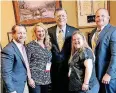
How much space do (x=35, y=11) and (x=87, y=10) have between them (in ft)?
2.67

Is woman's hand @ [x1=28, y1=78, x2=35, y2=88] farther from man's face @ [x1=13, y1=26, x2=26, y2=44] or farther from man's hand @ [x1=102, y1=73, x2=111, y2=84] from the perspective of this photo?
man's hand @ [x1=102, y1=73, x2=111, y2=84]

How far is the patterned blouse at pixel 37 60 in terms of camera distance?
8.15 ft

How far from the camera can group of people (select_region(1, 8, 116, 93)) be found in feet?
7.67

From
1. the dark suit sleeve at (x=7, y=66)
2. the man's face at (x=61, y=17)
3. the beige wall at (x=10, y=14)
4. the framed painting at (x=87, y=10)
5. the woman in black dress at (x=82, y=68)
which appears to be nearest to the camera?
the dark suit sleeve at (x=7, y=66)

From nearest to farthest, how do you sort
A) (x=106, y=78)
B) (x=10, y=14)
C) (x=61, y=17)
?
(x=106, y=78), (x=61, y=17), (x=10, y=14)

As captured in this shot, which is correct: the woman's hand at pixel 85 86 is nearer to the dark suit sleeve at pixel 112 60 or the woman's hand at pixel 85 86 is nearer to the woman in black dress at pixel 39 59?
the dark suit sleeve at pixel 112 60

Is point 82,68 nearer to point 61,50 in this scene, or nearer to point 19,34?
point 61,50

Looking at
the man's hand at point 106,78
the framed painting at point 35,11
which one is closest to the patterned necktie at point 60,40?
the man's hand at point 106,78

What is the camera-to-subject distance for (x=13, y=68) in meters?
2.33

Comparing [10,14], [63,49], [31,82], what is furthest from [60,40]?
[10,14]

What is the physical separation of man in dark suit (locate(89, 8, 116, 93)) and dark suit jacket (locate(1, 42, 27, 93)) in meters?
0.86

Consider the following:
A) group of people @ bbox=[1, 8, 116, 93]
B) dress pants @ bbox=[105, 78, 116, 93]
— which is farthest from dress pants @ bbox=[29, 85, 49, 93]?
dress pants @ bbox=[105, 78, 116, 93]

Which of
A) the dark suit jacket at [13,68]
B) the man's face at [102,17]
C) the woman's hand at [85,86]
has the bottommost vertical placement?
the woman's hand at [85,86]

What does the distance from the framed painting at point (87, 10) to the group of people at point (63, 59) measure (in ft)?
2.75
